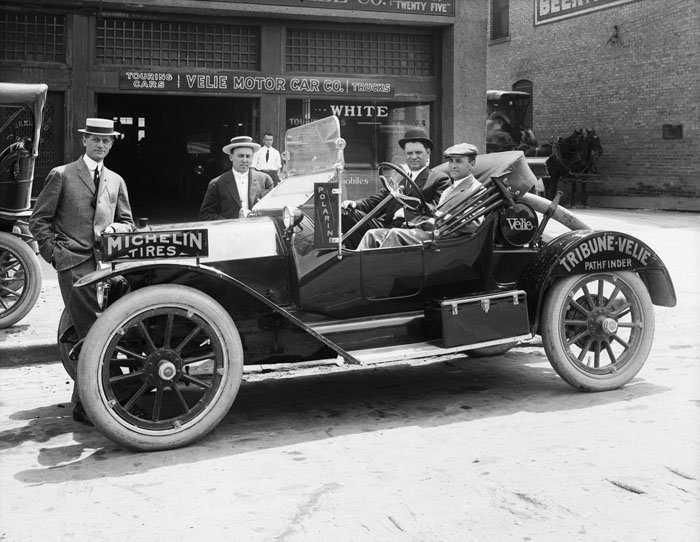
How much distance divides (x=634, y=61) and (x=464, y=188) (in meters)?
19.3

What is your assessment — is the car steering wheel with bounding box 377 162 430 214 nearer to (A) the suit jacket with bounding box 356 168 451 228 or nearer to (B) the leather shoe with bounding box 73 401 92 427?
(A) the suit jacket with bounding box 356 168 451 228

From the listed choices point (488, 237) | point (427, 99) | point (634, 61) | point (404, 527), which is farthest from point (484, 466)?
point (634, 61)

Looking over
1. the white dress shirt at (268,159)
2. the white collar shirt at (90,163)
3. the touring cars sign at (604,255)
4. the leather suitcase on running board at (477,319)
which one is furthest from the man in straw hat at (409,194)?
the white dress shirt at (268,159)

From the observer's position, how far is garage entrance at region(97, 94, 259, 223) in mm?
19578

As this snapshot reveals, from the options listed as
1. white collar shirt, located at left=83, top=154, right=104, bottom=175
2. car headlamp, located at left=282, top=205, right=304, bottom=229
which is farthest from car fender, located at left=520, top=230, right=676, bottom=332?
white collar shirt, located at left=83, top=154, right=104, bottom=175

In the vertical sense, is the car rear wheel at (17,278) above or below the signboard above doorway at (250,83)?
below

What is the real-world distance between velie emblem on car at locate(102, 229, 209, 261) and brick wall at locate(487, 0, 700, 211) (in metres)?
19.4

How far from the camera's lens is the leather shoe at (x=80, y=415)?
507 cm

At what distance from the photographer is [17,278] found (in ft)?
26.2

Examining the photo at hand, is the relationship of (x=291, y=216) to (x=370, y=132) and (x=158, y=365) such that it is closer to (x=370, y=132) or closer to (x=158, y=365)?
(x=158, y=365)

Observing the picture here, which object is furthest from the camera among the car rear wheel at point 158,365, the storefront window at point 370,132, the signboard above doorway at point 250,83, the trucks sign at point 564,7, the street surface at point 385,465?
the trucks sign at point 564,7

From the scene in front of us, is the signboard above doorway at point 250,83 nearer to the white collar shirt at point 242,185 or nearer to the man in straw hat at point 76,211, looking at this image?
the white collar shirt at point 242,185

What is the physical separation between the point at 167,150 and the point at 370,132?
11.9 m

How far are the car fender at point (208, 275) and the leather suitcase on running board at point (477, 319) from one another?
0.66 m
